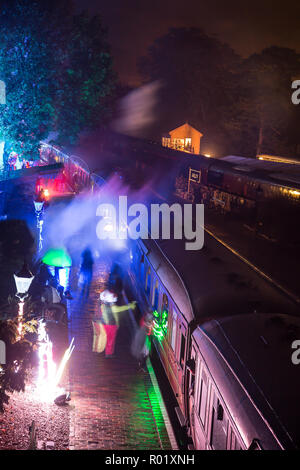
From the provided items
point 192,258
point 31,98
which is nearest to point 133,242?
point 192,258

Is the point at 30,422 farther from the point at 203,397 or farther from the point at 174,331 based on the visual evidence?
the point at 203,397

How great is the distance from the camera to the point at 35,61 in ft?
71.8

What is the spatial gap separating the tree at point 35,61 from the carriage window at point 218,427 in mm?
19659

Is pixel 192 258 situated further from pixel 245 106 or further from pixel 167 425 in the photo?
pixel 245 106

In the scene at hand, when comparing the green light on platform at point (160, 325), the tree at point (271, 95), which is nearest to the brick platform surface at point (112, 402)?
the green light on platform at point (160, 325)

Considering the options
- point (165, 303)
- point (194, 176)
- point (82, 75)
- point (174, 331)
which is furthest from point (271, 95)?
point (174, 331)

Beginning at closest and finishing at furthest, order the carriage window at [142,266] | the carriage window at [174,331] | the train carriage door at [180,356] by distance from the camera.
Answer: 1. the train carriage door at [180,356]
2. the carriage window at [174,331]
3. the carriage window at [142,266]

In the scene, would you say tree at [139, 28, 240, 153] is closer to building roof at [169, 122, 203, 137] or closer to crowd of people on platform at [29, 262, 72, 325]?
building roof at [169, 122, 203, 137]

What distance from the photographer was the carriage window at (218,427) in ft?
17.9

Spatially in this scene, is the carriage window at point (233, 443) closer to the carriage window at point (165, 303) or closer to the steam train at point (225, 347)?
the steam train at point (225, 347)

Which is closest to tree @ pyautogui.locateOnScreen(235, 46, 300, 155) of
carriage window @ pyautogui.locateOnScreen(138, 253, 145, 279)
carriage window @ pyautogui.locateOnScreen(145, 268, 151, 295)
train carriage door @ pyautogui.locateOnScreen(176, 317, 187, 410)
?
carriage window @ pyautogui.locateOnScreen(138, 253, 145, 279)

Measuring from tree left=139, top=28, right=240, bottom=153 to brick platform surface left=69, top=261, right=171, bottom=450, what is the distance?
134ft

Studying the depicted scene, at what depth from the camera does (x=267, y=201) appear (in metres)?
13.7

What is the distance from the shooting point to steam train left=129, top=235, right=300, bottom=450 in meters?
4.68
